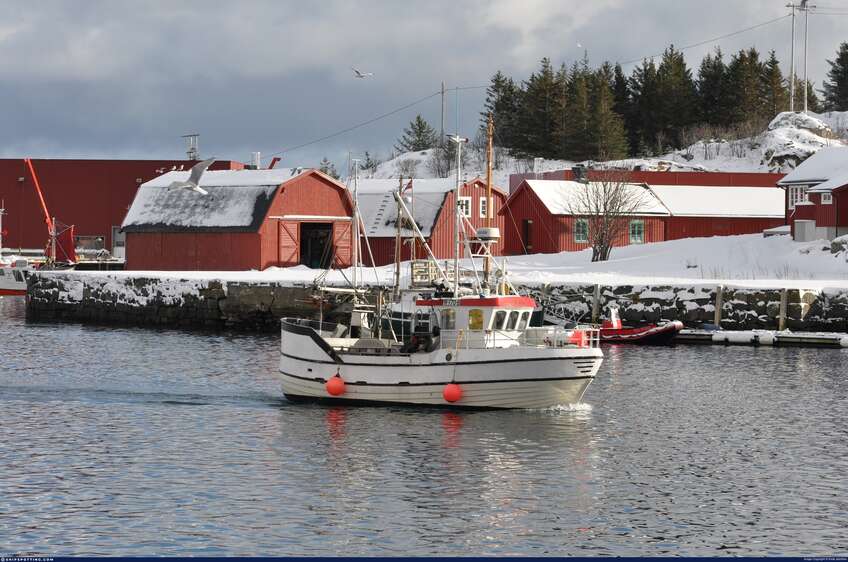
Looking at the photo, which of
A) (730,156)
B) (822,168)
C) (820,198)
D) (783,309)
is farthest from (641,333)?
(730,156)

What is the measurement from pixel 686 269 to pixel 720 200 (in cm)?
2535

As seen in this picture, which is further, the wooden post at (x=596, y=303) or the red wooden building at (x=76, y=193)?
the red wooden building at (x=76, y=193)

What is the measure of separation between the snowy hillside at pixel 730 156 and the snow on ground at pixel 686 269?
26.8 meters

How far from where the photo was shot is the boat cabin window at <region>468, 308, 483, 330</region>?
3312 centimetres

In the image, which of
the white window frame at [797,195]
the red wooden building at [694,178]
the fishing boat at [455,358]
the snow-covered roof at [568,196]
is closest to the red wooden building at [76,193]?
the snow-covered roof at [568,196]

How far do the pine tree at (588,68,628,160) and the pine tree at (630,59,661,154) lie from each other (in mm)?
8594

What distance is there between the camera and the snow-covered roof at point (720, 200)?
3428 inches

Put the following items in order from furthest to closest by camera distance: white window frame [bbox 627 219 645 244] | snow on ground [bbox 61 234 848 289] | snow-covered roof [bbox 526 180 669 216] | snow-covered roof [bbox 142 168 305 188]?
white window frame [bbox 627 219 645 244]
snow-covered roof [bbox 526 180 669 216]
snow-covered roof [bbox 142 168 305 188]
snow on ground [bbox 61 234 848 289]

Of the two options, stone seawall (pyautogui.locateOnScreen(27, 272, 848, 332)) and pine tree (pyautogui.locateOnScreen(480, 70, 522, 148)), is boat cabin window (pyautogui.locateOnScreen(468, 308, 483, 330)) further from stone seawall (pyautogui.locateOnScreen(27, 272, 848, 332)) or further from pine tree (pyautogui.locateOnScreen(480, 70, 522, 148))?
pine tree (pyautogui.locateOnScreen(480, 70, 522, 148))

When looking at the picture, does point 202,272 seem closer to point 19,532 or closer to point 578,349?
point 578,349

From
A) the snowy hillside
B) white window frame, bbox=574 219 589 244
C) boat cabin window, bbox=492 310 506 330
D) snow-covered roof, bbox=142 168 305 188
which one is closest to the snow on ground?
snow-covered roof, bbox=142 168 305 188

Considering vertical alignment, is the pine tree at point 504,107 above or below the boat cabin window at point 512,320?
above

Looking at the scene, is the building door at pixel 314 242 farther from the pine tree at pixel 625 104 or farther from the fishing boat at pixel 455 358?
the pine tree at pixel 625 104

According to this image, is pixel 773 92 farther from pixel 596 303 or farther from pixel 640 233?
pixel 596 303
